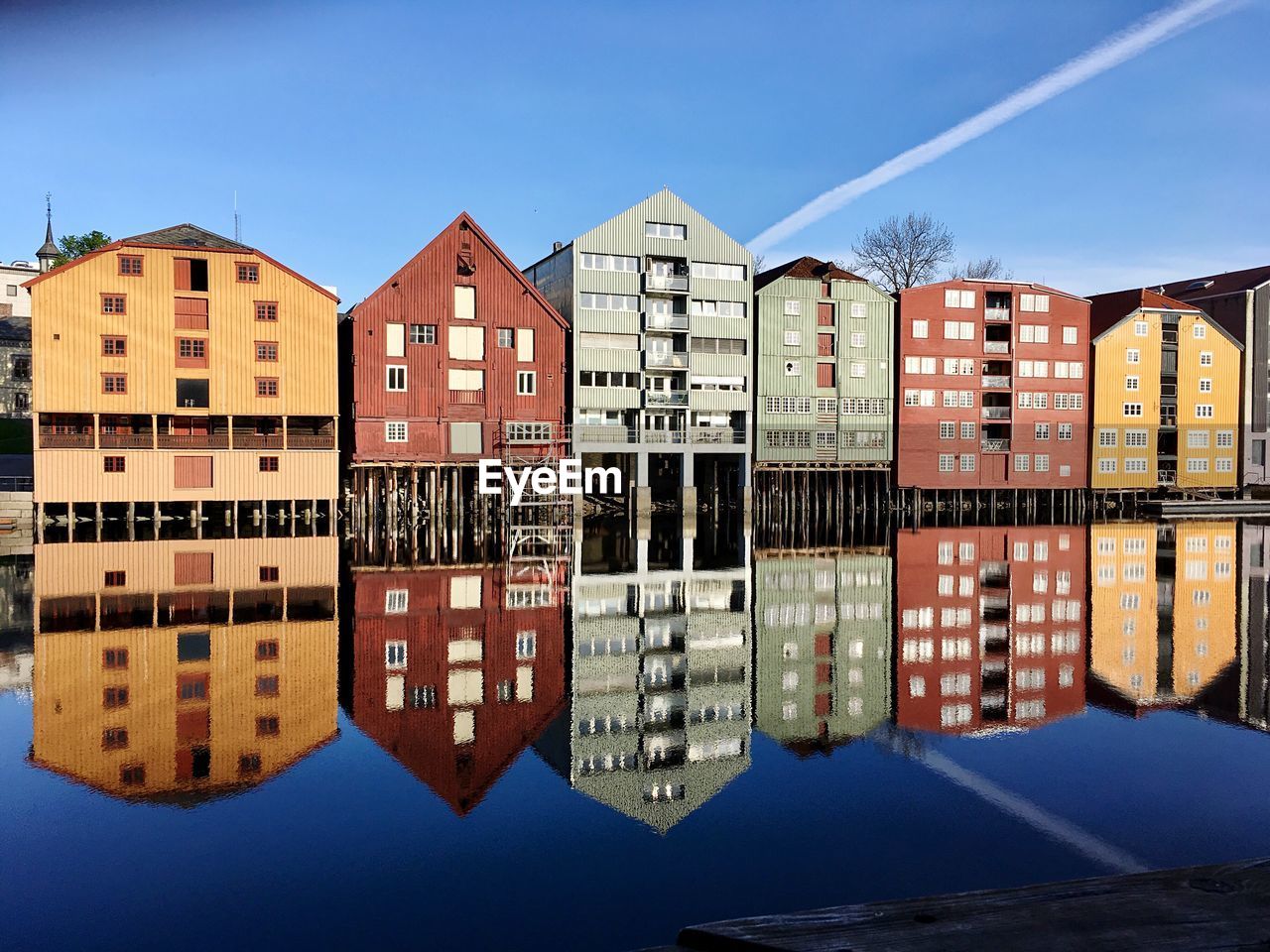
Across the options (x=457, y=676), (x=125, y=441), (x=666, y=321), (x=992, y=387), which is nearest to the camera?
(x=457, y=676)

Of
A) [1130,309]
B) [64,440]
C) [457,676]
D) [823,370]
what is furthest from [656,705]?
[1130,309]

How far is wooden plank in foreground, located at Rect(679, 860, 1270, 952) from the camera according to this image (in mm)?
4202

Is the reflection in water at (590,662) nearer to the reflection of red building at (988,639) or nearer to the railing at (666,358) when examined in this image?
the reflection of red building at (988,639)

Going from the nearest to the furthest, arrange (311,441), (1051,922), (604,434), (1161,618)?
(1051,922)
(1161,618)
(311,441)
(604,434)

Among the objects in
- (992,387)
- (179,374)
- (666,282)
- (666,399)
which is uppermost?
(666,282)

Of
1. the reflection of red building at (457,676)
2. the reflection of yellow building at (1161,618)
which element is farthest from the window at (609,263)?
the reflection of red building at (457,676)

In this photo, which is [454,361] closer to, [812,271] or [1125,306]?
[812,271]

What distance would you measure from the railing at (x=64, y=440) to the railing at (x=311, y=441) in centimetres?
810

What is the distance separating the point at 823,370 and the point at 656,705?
145 ft

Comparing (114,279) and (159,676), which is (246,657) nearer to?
(159,676)

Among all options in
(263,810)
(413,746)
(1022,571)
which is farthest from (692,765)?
(1022,571)

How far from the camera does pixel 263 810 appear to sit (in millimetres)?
9078

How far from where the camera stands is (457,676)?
14.3 meters

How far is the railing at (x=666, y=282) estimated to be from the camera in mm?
50344
